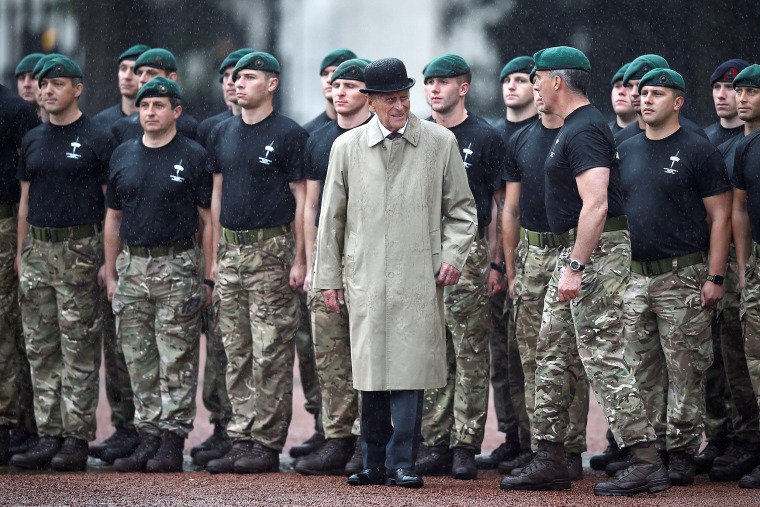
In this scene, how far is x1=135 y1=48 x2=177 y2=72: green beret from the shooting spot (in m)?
9.54

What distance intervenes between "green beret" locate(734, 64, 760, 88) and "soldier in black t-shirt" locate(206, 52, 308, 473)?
8.49ft

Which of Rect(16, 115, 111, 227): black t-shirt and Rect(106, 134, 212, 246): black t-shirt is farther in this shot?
Rect(16, 115, 111, 227): black t-shirt

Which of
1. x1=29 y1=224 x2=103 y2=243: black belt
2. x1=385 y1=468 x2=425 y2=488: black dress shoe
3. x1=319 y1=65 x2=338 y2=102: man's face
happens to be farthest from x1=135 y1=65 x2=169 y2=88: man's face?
x1=385 y1=468 x2=425 y2=488: black dress shoe

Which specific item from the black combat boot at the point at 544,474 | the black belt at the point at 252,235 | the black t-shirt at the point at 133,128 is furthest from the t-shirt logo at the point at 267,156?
the black combat boot at the point at 544,474

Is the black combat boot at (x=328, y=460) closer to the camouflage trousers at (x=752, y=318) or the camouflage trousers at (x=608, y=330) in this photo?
the camouflage trousers at (x=608, y=330)

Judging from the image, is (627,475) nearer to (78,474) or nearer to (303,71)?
(78,474)

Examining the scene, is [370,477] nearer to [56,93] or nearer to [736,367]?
[736,367]

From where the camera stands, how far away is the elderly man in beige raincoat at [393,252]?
712cm

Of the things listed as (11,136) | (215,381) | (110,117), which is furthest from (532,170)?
(11,136)

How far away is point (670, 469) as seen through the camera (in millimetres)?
7762

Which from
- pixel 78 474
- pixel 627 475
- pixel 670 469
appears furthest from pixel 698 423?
pixel 78 474

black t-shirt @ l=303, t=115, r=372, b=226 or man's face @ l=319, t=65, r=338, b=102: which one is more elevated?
man's face @ l=319, t=65, r=338, b=102

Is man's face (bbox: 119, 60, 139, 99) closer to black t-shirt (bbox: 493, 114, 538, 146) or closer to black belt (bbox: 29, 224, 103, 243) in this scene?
black belt (bbox: 29, 224, 103, 243)

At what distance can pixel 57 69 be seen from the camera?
28.9 feet
